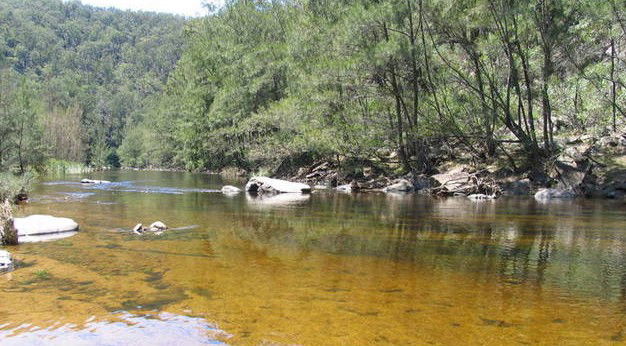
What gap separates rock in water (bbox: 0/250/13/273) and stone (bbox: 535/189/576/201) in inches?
915

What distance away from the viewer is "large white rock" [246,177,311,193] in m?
30.1

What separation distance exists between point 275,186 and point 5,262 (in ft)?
71.3

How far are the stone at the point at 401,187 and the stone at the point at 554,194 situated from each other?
736 centimetres

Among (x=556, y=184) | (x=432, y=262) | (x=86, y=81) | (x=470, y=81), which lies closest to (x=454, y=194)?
(x=556, y=184)

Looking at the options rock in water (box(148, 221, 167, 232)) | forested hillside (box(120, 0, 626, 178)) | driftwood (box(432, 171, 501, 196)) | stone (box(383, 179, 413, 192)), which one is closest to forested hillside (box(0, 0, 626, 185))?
forested hillside (box(120, 0, 626, 178))

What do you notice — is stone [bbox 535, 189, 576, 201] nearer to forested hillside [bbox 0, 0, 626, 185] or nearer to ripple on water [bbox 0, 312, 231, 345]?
forested hillside [bbox 0, 0, 626, 185]

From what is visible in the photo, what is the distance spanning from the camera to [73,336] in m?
6.22

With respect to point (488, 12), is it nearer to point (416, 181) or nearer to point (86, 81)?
point (416, 181)

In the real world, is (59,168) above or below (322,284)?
above

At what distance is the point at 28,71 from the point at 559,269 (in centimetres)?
19174

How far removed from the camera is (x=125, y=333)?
6297mm

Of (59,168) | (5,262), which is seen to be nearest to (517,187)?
(5,262)

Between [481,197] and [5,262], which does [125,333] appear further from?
[481,197]

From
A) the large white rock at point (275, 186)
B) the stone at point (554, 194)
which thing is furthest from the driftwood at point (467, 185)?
the large white rock at point (275, 186)
